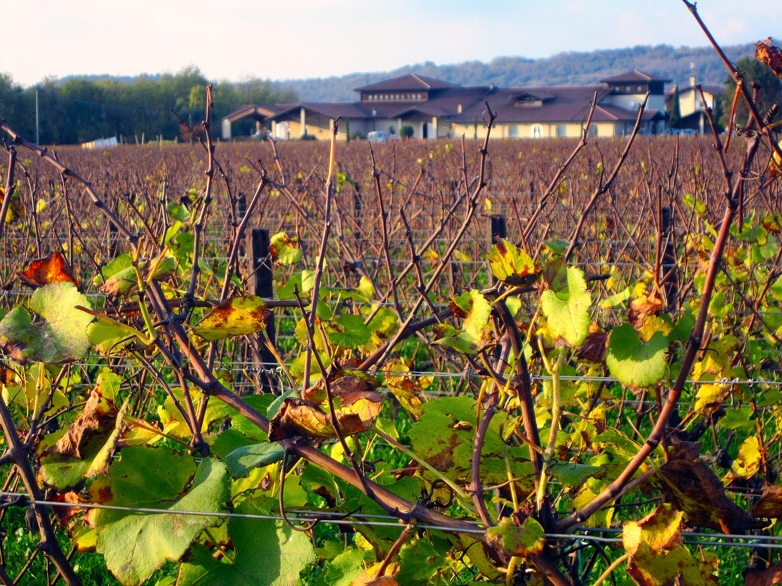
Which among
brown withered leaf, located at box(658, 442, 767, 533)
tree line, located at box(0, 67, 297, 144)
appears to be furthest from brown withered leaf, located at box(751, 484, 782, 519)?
tree line, located at box(0, 67, 297, 144)

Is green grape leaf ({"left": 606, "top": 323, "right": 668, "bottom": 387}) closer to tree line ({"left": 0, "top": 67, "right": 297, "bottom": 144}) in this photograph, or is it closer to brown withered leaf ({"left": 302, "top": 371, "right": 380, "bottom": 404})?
brown withered leaf ({"left": 302, "top": 371, "right": 380, "bottom": 404})

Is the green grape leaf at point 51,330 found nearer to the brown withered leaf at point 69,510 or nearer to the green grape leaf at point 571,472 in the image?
the brown withered leaf at point 69,510

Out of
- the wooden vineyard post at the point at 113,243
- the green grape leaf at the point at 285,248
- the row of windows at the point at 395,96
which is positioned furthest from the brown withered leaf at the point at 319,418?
the row of windows at the point at 395,96

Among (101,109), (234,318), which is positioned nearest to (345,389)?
(234,318)

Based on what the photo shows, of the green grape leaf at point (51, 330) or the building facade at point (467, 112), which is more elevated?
the building facade at point (467, 112)

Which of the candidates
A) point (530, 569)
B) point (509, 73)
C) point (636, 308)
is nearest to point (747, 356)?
point (636, 308)

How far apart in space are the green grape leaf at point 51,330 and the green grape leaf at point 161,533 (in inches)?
7.5

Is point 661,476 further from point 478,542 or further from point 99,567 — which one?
point 99,567

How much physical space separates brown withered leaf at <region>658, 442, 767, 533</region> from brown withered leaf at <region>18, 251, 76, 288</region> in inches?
30.7

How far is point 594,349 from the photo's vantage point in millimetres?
1096

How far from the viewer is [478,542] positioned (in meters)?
0.89

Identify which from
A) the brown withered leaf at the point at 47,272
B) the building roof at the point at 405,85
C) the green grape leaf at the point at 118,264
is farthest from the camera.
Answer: the building roof at the point at 405,85

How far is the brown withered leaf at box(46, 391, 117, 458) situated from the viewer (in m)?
0.95

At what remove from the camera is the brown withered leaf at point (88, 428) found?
3.10 ft
